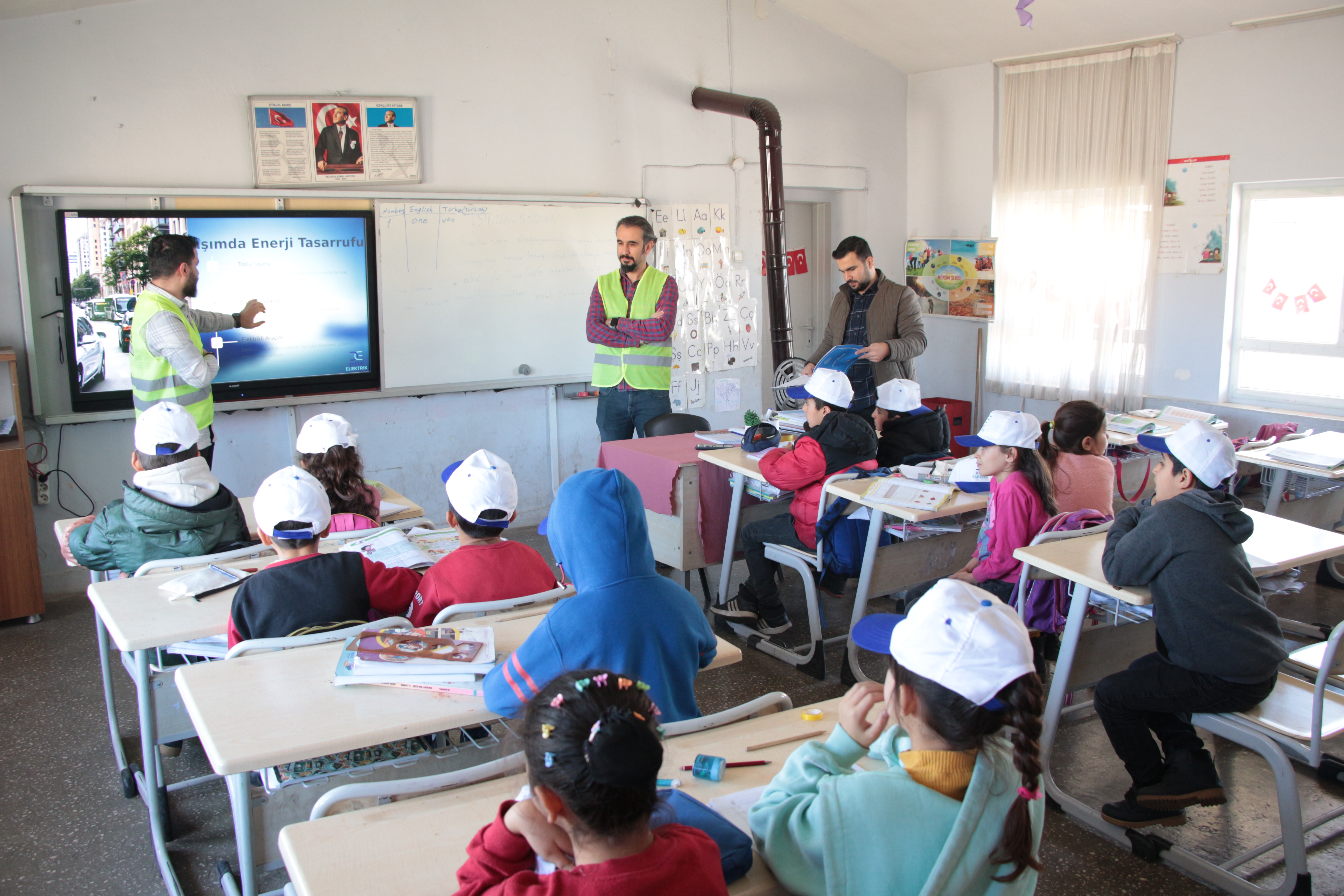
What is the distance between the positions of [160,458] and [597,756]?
254 cm

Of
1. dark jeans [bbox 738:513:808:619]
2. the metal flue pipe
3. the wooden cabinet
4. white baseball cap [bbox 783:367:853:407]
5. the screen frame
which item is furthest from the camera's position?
the metal flue pipe

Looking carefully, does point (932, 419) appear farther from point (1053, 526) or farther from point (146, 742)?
point (146, 742)

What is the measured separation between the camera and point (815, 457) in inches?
149

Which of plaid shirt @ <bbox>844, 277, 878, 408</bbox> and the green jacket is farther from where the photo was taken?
plaid shirt @ <bbox>844, 277, 878, 408</bbox>

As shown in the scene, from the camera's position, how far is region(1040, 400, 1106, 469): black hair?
3.66m

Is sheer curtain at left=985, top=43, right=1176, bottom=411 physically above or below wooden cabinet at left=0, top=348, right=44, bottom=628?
above

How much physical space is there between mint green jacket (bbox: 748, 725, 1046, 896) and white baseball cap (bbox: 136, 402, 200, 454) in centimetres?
250

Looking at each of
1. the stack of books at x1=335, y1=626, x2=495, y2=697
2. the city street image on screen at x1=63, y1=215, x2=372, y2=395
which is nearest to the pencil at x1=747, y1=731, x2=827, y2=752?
the stack of books at x1=335, y1=626, x2=495, y2=697

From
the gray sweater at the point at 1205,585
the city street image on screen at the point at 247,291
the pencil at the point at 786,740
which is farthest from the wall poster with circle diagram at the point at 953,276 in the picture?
the pencil at the point at 786,740

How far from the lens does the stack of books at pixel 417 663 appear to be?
1962 millimetres

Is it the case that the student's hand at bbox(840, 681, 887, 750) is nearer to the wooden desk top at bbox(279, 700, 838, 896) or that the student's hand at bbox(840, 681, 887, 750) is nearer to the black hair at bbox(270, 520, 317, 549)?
Answer: the wooden desk top at bbox(279, 700, 838, 896)

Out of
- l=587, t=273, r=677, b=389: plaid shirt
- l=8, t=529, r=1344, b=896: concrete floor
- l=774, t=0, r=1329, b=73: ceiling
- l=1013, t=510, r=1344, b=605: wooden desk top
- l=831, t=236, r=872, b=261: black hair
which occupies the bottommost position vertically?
l=8, t=529, r=1344, b=896: concrete floor

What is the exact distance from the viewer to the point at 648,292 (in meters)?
5.34

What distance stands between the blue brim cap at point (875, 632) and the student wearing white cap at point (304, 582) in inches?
52.3
